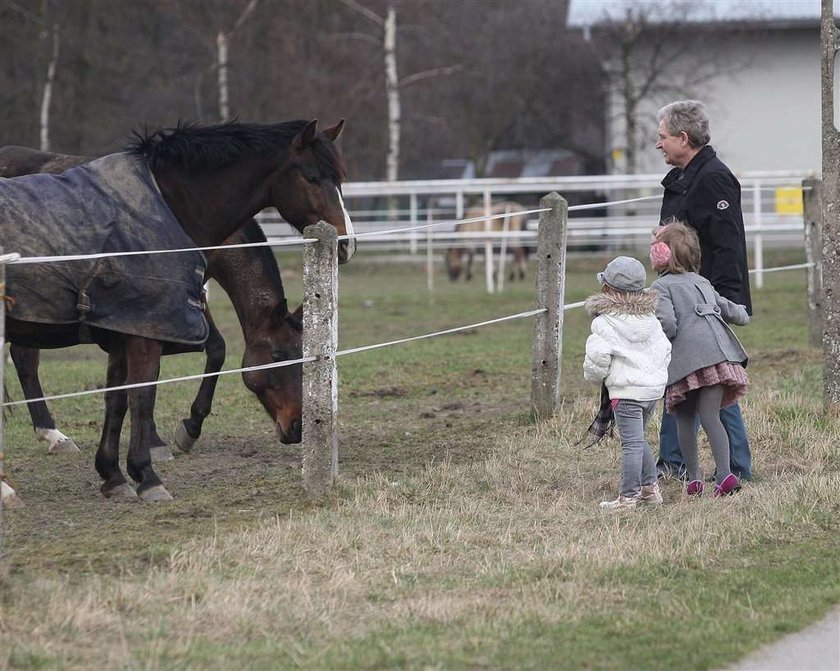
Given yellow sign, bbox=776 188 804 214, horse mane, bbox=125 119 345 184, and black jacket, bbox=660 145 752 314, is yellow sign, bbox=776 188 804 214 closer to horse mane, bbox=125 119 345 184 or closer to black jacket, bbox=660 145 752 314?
black jacket, bbox=660 145 752 314

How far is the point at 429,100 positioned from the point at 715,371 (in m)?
28.3

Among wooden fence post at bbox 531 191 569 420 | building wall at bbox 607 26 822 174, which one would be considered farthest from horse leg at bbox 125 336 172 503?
building wall at bbox 607 26 822 174

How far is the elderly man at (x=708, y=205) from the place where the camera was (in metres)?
6.13

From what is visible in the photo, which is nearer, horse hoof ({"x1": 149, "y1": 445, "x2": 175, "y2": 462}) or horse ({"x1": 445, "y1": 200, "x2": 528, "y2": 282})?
horse hoof ({"x1": 149, "y1": 445, "x2": 175, "y2": 462})

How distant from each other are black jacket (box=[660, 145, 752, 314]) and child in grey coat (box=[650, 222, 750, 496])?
0.49 feet

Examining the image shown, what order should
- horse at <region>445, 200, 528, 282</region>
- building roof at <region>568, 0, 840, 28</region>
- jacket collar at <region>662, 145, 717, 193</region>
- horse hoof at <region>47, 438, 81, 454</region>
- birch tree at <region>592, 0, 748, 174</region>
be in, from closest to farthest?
jacket collar at <region>662, 145, 717, 193</region> → horse hoof at <region>47, 438, 81, 454</region> → horse at <region>445, 200, 528, 282</region> → birch tree at <region>592, 0, 748, 174</region> → building roof at <region>568, 0, 840, 28</region>

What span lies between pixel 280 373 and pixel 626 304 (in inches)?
83.8

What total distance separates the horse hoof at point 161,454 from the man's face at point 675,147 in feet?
10.8

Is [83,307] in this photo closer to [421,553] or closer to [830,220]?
[421,553]

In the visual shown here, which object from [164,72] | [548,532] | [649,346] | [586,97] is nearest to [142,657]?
[548,532]

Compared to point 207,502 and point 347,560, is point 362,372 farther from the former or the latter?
point 347,560

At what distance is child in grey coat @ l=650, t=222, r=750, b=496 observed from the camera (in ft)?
19.3

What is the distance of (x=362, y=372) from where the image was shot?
416 inches

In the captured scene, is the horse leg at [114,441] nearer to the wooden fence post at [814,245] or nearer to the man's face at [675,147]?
the man's face at [675,147]
